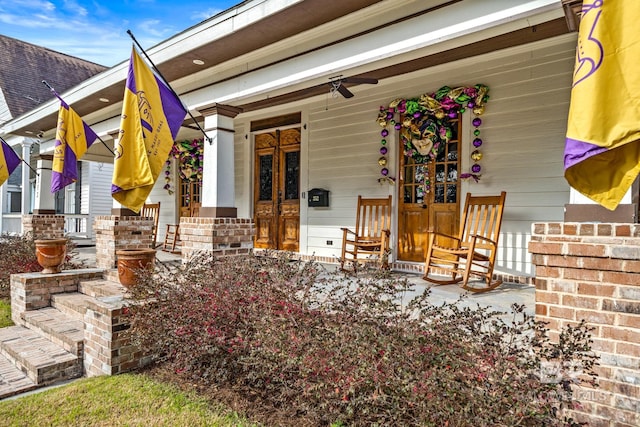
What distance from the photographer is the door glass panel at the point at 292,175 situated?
20.2 feet

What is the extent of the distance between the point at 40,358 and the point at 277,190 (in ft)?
13.2

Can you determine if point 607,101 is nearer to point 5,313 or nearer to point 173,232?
point 5,313

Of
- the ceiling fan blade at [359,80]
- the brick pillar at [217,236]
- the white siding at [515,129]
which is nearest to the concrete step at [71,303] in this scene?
the brick pillar at [217,236]

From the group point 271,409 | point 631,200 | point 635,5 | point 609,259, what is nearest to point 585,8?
point 635,5

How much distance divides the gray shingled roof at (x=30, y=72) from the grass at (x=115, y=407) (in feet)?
36.3

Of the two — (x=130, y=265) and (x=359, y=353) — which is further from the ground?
(x=130, y=265)

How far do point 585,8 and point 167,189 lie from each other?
798 centimetres

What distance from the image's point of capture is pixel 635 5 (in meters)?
1.50

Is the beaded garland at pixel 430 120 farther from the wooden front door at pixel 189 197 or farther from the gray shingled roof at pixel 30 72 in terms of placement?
the gray shingled roof at pixel 30 72

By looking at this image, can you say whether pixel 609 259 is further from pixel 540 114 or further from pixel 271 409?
pixel 540 114

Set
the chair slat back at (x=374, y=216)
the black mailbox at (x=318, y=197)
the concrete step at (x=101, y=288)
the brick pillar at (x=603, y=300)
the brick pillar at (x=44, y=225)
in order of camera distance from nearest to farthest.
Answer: the brick pillar at (x=603, y=300) < the concrete step at (x=101, y=288) < the chair slat back at (x=374, y=216) < the black mailbox at (x=318, y=197) < the brick pillar at (x=44, y=225)

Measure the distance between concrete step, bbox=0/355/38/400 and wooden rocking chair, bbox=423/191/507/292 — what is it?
3.69 meters

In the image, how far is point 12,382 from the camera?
2871mm

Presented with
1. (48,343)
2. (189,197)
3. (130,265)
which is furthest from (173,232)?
(48,343)
